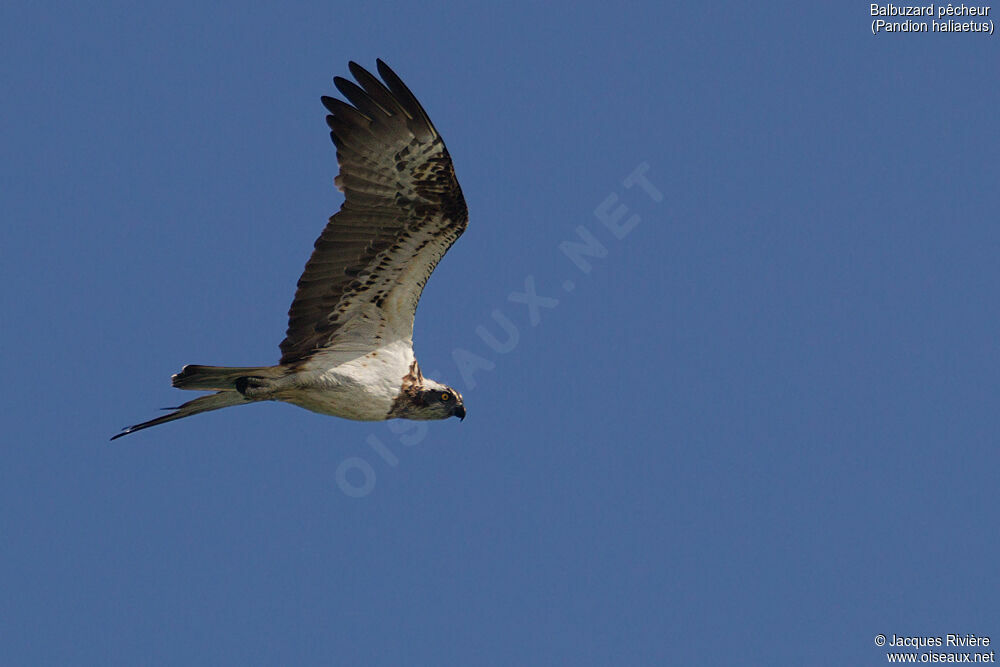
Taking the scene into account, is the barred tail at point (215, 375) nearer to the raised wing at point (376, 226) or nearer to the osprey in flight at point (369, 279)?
the osprey in flight at point (369, 279)

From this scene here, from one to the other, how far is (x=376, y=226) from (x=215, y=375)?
2.20 meters

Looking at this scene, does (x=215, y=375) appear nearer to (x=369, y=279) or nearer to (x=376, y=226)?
(x=369, y=279)

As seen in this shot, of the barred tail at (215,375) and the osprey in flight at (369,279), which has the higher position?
the osprey in flight at (369,279)

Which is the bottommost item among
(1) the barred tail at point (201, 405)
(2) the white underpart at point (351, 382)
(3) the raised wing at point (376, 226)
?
(1) the barred tail at point (201, 405)

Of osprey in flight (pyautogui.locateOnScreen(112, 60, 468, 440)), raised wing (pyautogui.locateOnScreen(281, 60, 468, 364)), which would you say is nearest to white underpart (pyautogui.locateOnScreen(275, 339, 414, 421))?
osprey in flight (pyautogui.locateOnScreen(112, 60, 468, 440))

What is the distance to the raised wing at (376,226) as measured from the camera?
1229cm

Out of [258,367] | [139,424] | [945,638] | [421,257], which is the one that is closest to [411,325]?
[421,257]

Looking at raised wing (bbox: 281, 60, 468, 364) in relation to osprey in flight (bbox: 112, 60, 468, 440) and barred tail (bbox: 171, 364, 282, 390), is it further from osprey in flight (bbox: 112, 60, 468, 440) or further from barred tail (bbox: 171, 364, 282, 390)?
barred tail (bbox: 171, 364, 282, 390)

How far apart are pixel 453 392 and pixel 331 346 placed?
54.7 inches

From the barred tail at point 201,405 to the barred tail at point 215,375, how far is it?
0.32 m

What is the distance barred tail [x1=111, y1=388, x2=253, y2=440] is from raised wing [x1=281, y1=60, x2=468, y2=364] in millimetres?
663

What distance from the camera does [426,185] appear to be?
12.5 metres

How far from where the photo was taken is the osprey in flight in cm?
1230

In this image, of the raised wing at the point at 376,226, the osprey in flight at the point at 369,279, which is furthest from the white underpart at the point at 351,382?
the raised wing at the point at 376,226
